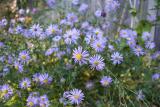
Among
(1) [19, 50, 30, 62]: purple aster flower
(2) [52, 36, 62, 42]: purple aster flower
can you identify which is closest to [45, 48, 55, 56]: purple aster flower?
(2) [52, 36, 62, 42]: purple aster flower

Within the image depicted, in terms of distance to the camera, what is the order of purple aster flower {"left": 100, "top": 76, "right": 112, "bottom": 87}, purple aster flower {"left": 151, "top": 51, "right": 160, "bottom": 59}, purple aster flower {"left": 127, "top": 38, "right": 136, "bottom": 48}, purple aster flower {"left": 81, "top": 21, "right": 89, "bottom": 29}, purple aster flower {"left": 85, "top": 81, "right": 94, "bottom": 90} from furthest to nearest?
1. purple aster flower {"left": 81, "top": 21, "right": 89, "bottom": 29}
2. purple aster flower {"left": 151, "top": 51, "right": 160, "bottom": 59}
3. purple aster flower {"left": 127, "top": 38, "right": 136, "bottom": 48}
4. purple aster flower {"left": 85, "top": 81, "right": 94, "bottom": 90}
5. purple aster flower {"left": 100, "top": 76, "right": 112, "bottom": 87}

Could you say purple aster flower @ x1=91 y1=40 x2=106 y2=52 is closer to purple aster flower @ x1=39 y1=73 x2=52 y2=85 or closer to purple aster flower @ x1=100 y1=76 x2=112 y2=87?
purple aster flower @ x1=100 y1=76 x2=112 y2=87

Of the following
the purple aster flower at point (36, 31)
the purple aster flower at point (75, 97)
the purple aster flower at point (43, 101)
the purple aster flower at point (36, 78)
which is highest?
the purple aster flower at point (36, 31)

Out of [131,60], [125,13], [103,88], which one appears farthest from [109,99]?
[125,13]

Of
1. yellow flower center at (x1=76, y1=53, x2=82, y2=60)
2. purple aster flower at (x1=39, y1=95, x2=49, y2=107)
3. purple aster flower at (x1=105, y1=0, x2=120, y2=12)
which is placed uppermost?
purple aster flower at (x1=105, y1=0, x2=120, y2=12)

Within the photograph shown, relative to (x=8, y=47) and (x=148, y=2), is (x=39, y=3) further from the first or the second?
(x=8, y=47)

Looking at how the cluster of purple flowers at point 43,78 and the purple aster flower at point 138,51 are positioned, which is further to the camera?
the purple aster flower at point 138,51

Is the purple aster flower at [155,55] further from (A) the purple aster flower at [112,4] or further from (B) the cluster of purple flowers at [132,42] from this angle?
(A) the purple aster flower at [112,4]

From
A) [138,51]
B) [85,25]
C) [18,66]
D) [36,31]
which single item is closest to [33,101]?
[18,66]

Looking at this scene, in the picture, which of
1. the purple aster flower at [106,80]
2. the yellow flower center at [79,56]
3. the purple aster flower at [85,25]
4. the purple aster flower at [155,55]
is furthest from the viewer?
the purple aster flower at [85,25]

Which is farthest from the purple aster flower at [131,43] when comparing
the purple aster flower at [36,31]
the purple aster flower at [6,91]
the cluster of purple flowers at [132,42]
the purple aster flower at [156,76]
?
the purple aster flower at [6,91]

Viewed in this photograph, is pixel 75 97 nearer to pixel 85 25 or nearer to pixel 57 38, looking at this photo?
pixel 57 38

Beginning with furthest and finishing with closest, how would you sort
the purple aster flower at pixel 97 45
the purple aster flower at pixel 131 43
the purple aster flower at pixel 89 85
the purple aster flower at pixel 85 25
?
the purple aster flower at pixel 85 25 → the purple aster flower at pixel 131 43 → the purple aster flower at pixel 89 85 → the purple aster flower at pixel 97 45
